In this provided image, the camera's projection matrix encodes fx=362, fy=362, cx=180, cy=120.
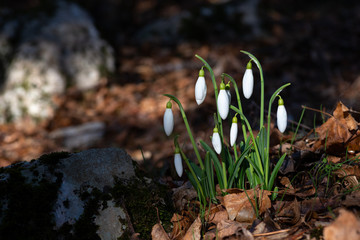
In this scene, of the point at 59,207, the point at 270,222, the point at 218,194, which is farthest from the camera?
the point at 218,194

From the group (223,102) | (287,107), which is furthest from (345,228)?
(287,107)

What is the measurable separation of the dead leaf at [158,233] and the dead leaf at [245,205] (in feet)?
1.17

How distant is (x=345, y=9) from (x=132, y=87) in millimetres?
5175

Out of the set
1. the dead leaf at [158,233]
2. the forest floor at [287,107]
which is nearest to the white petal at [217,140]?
the forest floor at [287,107]

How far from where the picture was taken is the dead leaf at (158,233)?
1905 millimetres

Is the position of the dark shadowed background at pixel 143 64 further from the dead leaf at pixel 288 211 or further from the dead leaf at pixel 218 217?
the dead leaf at pixel 218 217

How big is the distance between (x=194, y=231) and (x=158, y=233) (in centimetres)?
20

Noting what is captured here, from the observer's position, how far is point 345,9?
26.2 ft

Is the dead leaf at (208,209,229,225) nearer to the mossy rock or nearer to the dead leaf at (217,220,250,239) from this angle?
the dead leaf at (217,220,250,239)

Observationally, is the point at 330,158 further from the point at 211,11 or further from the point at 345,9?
the point at 345,9

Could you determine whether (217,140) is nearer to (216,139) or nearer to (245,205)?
(216,139)

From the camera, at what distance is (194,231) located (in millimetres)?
1845

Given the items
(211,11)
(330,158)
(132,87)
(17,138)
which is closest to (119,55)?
(132,87)

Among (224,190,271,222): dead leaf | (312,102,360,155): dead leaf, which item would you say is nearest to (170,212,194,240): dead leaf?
(224,190,271,222): dead leaf
